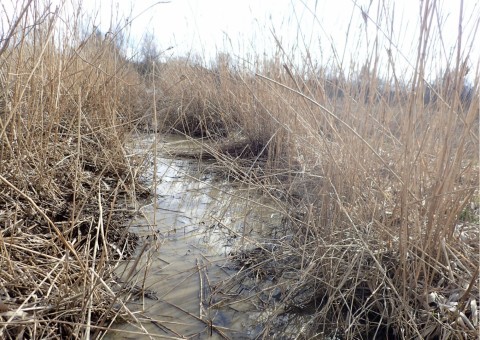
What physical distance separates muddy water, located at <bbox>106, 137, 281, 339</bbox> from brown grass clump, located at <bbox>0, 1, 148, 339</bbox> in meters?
0.09

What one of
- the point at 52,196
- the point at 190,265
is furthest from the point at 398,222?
the point at 52,196

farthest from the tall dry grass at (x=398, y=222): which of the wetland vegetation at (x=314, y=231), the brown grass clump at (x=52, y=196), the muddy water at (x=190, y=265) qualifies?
the brown grass clump at (x=52, y=196)

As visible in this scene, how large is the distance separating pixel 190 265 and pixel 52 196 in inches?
20.8

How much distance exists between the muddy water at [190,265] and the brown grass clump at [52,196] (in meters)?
0.09

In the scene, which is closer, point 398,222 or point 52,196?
point 398,222

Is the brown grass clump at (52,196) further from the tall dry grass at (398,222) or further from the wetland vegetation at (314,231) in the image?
the tall dry grass at (398,222)

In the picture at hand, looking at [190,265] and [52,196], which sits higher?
[52,196]

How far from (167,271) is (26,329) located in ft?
1.70

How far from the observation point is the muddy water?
3.23 feet

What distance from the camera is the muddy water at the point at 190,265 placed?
983mm

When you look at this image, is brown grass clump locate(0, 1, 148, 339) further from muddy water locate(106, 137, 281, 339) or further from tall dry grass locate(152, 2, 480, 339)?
tall dry grass locate(152, 2, 480, 339)

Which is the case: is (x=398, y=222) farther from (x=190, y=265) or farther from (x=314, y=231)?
(x=190, y=265)

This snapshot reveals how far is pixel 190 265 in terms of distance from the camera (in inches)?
51.1

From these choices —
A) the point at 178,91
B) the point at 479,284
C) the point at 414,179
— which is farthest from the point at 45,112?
the point at 178,91
